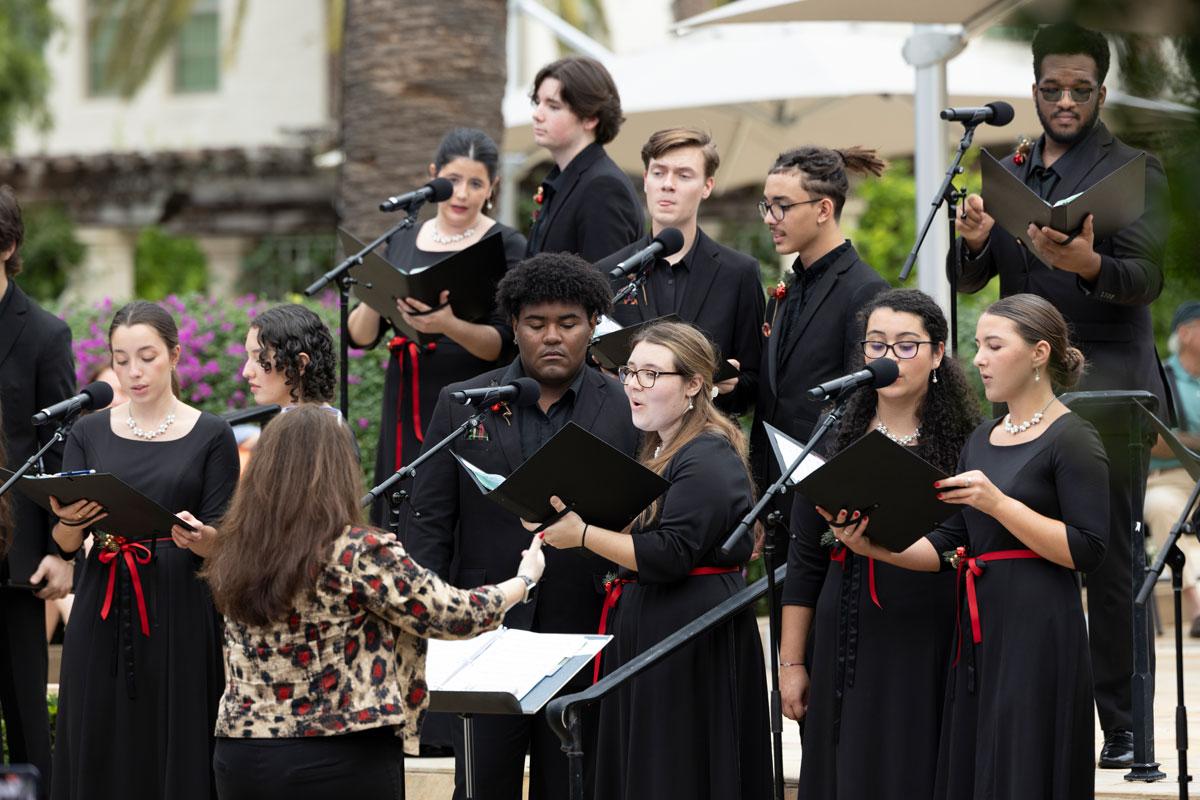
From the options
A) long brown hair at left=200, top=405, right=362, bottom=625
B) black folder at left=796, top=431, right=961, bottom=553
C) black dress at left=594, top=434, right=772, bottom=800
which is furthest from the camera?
black dress at left=594, top=434, right=772, bottom=800

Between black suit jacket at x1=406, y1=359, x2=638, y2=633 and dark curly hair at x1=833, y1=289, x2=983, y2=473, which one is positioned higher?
dark curly hair at x1=833, y1=289, x2=983, y2=473

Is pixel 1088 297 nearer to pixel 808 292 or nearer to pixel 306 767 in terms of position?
pixel 808 292

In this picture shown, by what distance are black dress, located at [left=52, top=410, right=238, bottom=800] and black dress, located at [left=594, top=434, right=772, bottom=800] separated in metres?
1.59

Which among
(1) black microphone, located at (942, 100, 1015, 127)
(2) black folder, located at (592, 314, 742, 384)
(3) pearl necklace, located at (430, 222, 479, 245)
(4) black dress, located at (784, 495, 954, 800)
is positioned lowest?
(4) black dress, located at (784, 495, 954, 800)

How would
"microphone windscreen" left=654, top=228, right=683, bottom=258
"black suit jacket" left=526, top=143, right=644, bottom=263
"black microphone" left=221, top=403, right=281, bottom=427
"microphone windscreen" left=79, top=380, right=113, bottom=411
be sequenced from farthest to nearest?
"black microphone" left=221, top=403, right=281, bottom=427 → "black suit jacket" left=526, top=143, right=644, bottom=263 → "microphone windscreen" left=654, top=228, right=683, bottom=258 → "microphone windscreen" left=79, top=380, right=113, bottom=411

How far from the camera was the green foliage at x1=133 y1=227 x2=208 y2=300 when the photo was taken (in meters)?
24.3

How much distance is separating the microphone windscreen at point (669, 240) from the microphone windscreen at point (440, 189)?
3.22ft

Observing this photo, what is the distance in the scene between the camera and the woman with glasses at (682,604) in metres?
5.23

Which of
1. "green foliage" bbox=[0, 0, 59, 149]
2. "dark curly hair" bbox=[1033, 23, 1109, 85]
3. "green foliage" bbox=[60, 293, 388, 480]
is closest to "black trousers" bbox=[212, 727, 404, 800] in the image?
"dark curly hair" bbox=[1033, 23, 1109, 85]

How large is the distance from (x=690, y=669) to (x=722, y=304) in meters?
1.53

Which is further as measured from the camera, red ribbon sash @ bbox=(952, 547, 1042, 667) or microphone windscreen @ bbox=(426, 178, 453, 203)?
microphone windscreen @ bbox=(426, 178, 453, 203)

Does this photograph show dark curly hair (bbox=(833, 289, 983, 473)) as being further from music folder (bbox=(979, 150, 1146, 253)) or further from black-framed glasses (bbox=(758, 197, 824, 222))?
black-framed glasses (bbox=(758, 197, 824, 222))

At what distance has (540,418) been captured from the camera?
565 centimetres

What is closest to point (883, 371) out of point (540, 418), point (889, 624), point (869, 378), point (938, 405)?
point (869, 378)
